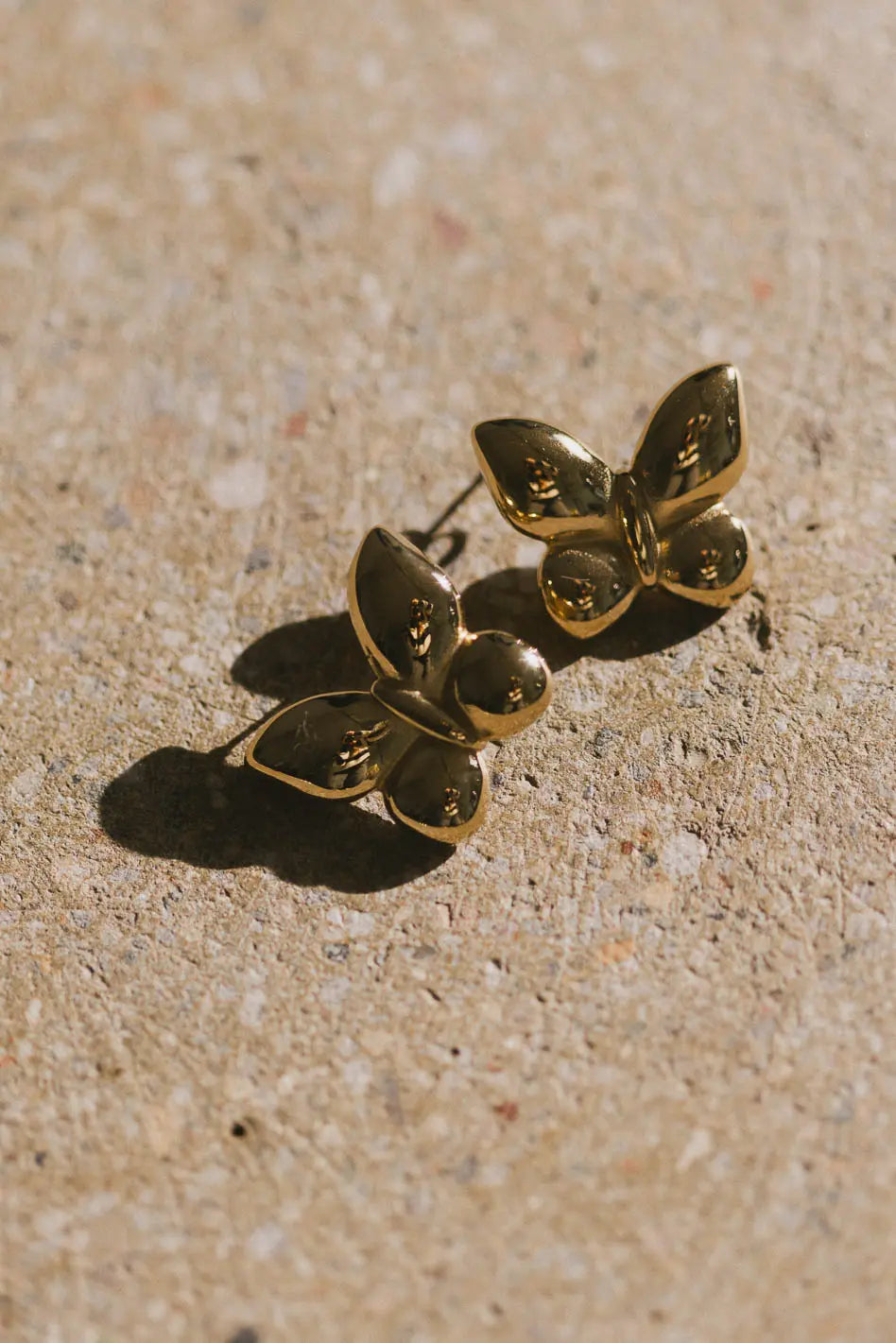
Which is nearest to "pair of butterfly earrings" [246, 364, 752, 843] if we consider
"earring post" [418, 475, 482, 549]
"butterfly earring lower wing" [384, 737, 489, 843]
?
"butterfly earring lower wing" [384, 737, 489, 843]

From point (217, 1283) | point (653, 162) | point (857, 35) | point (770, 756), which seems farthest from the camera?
point (857, 35)

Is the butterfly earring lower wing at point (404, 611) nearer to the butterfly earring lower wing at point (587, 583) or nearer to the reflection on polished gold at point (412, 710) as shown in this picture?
the reflection on polished gold at point (412, 710)

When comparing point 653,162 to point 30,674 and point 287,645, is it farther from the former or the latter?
point 30,674

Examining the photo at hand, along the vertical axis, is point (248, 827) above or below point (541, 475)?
below

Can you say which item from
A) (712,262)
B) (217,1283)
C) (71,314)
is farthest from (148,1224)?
(712,262)

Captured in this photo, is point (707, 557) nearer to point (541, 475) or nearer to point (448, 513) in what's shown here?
point (541, 475)

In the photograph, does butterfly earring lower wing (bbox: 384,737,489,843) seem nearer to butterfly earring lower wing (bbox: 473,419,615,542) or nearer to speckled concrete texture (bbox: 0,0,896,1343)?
speckled concrete texture (bbox: 0,0,896,1343)

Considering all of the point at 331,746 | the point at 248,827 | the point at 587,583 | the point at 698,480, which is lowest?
the point at 248,827

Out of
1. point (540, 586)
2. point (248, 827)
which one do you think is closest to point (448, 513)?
point (540, 586)
